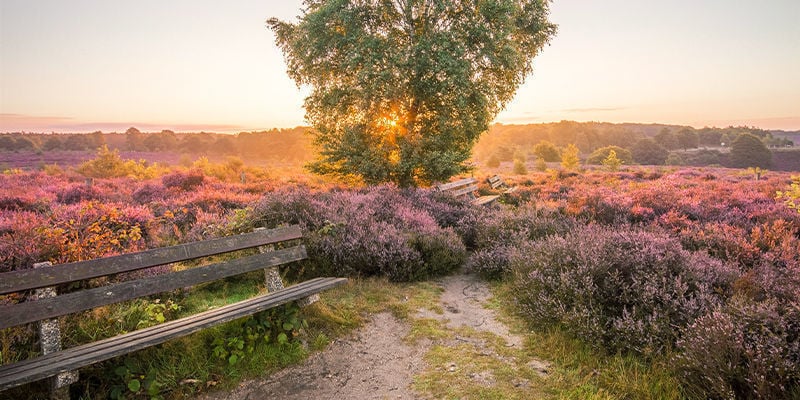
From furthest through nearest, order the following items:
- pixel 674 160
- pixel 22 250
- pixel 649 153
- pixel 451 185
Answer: pixel 649 153 < pixel 674 160 < pixel 451 185 < pixel 22 250

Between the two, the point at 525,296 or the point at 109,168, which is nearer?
the point at 525,296

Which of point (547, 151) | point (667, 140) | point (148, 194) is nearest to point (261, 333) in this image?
point (148, 194)

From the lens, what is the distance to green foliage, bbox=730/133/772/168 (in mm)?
56406

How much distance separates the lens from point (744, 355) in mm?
3225

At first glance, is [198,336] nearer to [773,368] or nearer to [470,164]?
[773,368]

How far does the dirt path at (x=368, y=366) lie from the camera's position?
3775 millimetres

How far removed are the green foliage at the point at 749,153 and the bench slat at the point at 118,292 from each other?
7305 centimetres

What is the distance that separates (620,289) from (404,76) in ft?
→ 42.1

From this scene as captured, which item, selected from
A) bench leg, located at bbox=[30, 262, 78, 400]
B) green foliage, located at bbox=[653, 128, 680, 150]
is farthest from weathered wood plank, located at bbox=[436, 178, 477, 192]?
green foliage, located at bbox=[653, 128, 680, 150]

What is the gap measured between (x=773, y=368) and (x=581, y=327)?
5.29 ft

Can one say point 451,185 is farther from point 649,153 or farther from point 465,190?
point 649,153

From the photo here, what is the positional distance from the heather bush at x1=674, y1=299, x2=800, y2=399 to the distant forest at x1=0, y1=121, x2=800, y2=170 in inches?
679

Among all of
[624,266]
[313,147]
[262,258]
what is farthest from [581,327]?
[313,147]

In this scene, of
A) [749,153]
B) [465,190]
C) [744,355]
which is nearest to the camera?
[744,355]
